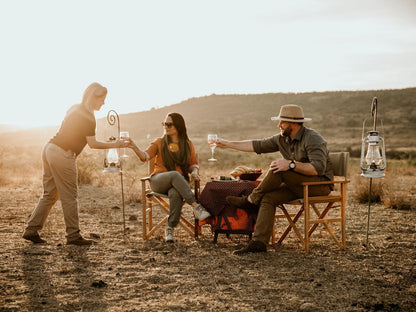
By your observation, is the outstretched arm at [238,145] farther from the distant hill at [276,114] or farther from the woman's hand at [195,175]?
the distant hill at [276,114]

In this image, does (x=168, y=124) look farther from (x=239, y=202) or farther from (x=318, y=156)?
(x=318, y=156)

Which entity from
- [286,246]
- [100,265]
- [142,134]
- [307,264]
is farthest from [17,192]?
[142,134]

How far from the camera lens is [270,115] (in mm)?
53219

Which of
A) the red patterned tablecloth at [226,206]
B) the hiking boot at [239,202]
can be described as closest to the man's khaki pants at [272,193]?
the hiking boot at [239,202]

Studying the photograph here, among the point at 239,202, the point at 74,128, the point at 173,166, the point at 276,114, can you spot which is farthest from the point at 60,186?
the point at 276,114

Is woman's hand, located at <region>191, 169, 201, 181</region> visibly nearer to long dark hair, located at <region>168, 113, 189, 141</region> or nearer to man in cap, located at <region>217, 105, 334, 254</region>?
long dark hair, located at <region>168, 113, 189, 141</region>

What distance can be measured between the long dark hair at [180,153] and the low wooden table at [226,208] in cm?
53

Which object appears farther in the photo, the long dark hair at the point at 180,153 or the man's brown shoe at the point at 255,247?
the long dark hair at the point at 180,153

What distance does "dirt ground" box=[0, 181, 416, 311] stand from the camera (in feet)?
11.1

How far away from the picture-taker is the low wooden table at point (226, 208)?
5168 millimetres

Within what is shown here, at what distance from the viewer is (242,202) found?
5004mm

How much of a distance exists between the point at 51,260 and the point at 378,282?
3.08m

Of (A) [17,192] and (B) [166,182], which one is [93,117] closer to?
(B) [166,182]

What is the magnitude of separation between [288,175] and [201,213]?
1.12m
